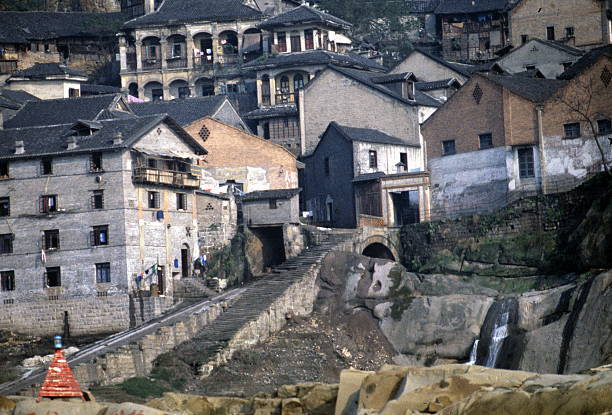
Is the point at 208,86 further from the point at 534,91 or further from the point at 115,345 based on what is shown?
the point at 115,345

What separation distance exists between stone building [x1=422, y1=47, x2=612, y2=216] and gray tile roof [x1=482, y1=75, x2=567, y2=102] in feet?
0.19

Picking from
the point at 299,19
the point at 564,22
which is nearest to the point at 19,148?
the point at 299,19

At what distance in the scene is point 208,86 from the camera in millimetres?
106875

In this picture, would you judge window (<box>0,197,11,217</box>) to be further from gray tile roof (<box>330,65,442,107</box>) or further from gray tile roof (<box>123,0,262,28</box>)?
gray tile roof (<box>123,0,262,28</box>)

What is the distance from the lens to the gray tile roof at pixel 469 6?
109 metres

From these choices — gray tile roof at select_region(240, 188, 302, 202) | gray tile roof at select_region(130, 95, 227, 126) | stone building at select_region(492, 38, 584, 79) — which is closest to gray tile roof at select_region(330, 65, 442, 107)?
stone building at select_region(492, 38, 584, 79)

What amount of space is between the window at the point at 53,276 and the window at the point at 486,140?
2519 centimetres

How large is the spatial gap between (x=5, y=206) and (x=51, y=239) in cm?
340

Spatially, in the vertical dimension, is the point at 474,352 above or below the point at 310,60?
below

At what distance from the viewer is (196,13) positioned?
107 m

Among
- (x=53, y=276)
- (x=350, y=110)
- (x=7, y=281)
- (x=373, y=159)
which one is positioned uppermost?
(x=350, y=110)

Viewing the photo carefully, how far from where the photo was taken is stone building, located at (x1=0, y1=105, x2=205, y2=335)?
70562mm

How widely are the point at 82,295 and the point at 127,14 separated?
164ft

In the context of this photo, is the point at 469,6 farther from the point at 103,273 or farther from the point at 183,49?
the point at 103,273
